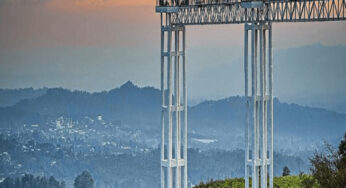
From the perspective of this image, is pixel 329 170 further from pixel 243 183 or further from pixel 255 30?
pixel 243 183

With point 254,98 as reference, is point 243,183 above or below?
below

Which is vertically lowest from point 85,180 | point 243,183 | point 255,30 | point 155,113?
point 85,180


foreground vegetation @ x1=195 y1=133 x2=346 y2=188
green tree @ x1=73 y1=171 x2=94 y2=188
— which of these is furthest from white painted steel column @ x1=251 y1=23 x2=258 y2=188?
green tree @ x1=73 y1=171 x2=94 y2=188

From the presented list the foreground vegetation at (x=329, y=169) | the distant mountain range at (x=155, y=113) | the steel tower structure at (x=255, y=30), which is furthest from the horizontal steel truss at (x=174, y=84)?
the distant mountain range at (x=155, y=113)

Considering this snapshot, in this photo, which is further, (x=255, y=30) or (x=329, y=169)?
(x=255, y=30)

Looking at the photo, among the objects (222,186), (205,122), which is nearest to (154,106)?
(205,122)

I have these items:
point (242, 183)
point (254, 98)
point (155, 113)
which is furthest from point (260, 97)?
point (155, 113)
